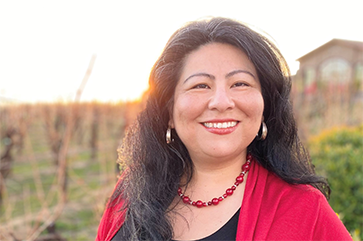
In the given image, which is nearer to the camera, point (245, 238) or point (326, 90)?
point (245, 238)

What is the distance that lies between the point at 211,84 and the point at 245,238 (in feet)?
2.22

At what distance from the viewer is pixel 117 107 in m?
15.3

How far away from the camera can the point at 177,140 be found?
187 cm

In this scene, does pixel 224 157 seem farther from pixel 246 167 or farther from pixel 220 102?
pixel 220 102

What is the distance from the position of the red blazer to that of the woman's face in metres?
0.22

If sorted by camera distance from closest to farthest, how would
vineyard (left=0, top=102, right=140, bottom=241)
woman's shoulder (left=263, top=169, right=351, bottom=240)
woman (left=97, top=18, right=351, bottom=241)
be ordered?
woman's shoulder (left=263, top=169, right=351, bottom=240), woman (left=97, top=18, right=351, bottom=241), vineyard (left=0, top=102, right=140, bottom=241)

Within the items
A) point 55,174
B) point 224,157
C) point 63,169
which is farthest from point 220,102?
point 55,174

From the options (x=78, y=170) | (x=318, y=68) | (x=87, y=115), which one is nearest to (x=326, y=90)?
(x=78, y=170)

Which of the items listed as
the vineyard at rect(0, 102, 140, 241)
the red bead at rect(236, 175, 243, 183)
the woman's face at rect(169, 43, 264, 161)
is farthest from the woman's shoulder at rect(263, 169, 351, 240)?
the vineyard at rect(0, 102, 140, 241)

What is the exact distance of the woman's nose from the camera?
1.45 metres

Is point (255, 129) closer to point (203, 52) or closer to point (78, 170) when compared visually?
point (203, 52)

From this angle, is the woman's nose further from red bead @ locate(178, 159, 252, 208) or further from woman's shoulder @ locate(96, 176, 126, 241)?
woman's shoulder @ locate(96, 176, 126, 241)

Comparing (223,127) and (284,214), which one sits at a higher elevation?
(223,127)

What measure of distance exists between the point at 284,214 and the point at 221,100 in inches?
21.7
